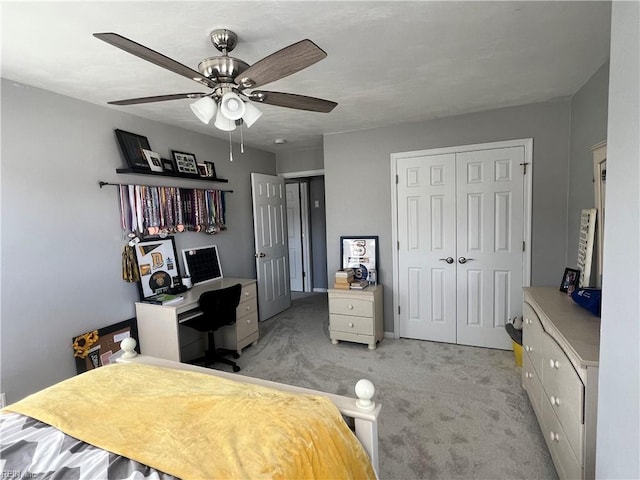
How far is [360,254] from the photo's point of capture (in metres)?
3.81

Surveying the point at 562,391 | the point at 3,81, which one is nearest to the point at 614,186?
the point at 562,391

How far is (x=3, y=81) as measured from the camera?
6.89ft

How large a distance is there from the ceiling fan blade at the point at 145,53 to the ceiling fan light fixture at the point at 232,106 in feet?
Answer: 0.42

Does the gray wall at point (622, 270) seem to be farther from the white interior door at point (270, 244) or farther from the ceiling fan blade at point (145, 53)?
the white interior door at point (270, 244)

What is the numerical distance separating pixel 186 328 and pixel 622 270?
3.43 meters

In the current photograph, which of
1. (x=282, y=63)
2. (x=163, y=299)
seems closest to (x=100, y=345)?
(x=163, y=299)

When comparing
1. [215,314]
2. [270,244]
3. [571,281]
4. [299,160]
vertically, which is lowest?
[215,314]

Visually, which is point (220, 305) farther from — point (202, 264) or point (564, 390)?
point (564, 390)

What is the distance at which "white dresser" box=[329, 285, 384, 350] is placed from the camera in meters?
3.43

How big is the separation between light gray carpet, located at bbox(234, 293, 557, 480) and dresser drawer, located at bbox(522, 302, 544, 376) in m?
0.45

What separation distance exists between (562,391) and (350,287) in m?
2.19

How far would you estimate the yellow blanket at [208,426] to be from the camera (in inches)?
39.8

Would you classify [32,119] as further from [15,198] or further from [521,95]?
[521,95]

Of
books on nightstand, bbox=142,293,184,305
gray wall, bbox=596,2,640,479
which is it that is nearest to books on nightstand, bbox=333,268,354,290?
books on nightstand, bbox=142,293,184,305
